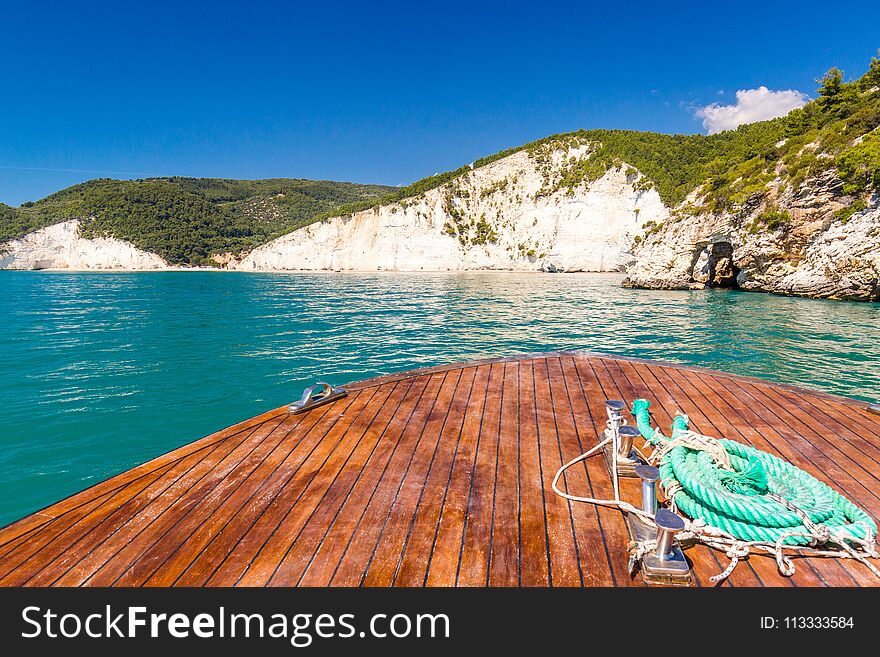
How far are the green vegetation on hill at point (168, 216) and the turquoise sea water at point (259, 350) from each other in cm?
8915

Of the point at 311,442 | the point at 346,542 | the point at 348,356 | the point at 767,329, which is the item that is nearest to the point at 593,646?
the point at 346,542

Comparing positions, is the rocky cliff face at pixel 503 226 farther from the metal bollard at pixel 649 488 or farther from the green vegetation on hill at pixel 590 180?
the metal bollard at pixel 649 488

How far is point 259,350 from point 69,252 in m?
122

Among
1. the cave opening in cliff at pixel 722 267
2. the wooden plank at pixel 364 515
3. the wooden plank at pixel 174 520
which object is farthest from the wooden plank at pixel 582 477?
the cave opening in cliff at pixel 722 267

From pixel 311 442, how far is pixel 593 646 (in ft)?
10.4

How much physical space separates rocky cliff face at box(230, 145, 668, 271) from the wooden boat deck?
6677 cm

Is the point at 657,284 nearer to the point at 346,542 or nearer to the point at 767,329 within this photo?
the point at 767,329

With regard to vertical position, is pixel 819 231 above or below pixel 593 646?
above

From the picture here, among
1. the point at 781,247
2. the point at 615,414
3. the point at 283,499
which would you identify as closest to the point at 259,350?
the point at 283,499

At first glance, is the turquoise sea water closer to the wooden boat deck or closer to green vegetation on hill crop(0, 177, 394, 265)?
the wooden boat deck

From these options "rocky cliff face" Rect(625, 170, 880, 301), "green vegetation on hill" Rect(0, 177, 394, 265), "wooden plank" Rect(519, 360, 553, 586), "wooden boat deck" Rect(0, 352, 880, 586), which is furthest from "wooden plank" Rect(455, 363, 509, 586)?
"green vegetation on hill" Rect(0, 177, 394, 265)

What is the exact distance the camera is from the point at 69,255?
330 feet

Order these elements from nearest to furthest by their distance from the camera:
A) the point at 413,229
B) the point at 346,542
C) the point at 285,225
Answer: the point at 346,542
the point at 413,229
the point at 285,225

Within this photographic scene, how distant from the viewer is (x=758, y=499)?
118 inches
